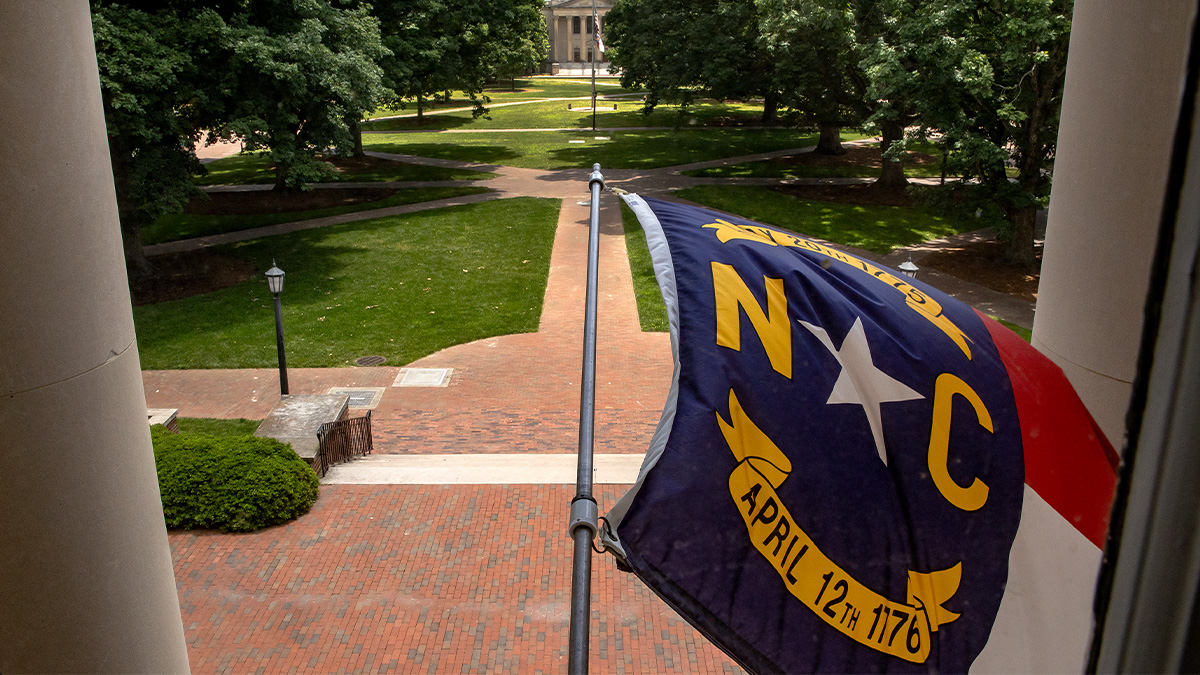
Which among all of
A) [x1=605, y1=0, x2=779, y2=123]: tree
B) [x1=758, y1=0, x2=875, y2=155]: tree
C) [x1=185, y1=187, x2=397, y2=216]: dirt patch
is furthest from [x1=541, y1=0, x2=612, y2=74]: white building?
[x1=758, y1=0, x2=875, y2=155]: tree

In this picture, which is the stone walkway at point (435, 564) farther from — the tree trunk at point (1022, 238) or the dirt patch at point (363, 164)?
the dirt patch at point (363, 164)

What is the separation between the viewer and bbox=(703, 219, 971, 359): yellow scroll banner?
14.0 ft

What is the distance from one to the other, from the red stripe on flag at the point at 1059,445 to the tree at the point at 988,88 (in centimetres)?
1581

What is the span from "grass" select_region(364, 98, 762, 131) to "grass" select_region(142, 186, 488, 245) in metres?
16.9

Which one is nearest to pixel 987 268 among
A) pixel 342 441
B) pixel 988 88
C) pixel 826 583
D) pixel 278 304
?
pixel 988 88

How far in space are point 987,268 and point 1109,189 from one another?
1831 cm

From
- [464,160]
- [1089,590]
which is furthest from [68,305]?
[464,160]

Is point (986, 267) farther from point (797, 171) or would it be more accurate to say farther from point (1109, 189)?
point (1109, 189)

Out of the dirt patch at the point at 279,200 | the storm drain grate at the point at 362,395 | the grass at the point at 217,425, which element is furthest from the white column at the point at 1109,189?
the dirt patch at the point at 279,200

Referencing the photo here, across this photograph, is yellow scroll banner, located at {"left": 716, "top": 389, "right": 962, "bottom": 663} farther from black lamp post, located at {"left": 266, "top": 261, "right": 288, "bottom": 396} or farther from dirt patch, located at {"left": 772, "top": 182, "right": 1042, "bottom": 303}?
dirt patch, located at {"left": 772, "top": 182, "right": 1042, "bottom": 303}

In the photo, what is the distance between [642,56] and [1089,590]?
31.9 metres

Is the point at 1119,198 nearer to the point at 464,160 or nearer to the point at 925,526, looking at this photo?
the point at 925,526

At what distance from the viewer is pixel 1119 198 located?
200 inches

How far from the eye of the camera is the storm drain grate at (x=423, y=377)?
15414mm
